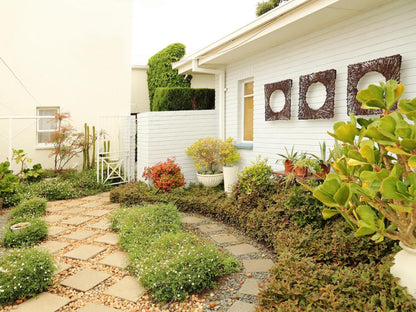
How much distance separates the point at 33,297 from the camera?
9.90ft

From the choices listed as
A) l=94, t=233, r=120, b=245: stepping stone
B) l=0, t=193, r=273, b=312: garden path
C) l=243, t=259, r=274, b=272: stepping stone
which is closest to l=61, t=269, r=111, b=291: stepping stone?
l=0, t=193, r=273, b=312: garden path

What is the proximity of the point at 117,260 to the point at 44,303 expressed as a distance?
1035mm

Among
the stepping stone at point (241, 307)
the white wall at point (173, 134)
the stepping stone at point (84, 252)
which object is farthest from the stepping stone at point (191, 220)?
the stepping stone at point (241, 307)

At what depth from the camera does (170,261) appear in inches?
127

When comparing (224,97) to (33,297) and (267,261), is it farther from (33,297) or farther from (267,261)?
(33,297)

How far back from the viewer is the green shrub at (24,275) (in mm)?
2938

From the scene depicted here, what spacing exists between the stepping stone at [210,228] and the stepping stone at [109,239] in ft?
4.30

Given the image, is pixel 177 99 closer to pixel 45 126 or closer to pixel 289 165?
pixel 45 126

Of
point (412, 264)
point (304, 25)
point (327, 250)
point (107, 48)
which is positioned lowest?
point (327, 250)

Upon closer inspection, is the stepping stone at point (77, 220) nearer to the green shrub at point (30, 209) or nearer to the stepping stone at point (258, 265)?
the green shrub at point (30, 209)

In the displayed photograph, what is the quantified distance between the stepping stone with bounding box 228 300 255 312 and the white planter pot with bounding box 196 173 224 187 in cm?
430

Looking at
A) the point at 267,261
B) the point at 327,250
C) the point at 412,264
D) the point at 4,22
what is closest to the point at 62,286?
the point at 267,261

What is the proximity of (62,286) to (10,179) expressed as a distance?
4.28 m

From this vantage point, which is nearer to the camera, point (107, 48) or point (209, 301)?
point (209, 301)
